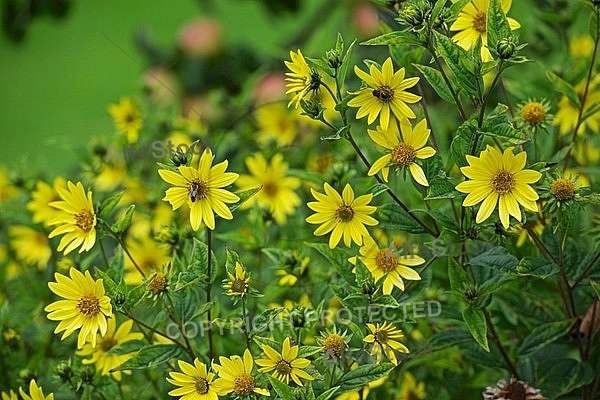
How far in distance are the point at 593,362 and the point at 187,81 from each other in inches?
31.6

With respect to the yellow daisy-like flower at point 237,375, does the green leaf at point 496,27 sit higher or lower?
higher

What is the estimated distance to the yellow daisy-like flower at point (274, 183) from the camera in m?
0.74

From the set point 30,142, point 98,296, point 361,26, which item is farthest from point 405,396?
point 30,142

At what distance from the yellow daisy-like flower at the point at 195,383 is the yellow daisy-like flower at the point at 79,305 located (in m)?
0.06

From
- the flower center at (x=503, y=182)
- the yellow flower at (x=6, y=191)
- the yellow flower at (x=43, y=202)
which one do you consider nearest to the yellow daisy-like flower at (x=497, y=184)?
the flower center at (x=503, y=182)

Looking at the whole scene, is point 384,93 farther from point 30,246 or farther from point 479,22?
point 30,246

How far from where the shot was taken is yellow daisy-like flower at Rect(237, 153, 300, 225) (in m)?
0.74

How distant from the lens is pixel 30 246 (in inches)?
31.8

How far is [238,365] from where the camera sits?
0.46 metres

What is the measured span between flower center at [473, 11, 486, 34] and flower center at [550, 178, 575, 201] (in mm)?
121

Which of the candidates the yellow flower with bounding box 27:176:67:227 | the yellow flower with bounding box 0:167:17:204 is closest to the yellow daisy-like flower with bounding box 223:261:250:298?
the yellow flower with bounding box 27:176:67:227

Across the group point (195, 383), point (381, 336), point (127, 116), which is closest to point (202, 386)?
point (195, 383)

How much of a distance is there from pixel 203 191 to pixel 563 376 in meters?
0.28

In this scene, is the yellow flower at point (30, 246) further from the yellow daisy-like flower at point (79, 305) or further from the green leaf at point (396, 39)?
the green leaf at point (396, 39)
